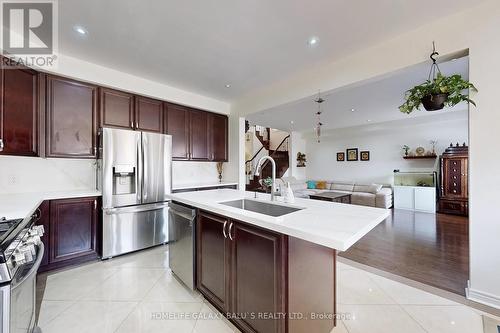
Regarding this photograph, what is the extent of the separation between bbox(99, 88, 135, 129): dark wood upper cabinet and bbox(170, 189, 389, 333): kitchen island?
2.28m

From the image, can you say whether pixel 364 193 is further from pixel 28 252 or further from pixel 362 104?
pixel 28 252

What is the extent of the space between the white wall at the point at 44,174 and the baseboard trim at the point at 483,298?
4.67 m

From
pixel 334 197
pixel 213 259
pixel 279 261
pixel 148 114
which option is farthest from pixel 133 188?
pixel 334 197

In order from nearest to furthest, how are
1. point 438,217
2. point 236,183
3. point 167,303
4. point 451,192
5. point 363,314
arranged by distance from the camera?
point 363,314 < point 167,303 < point 236,183 < point 438,217 < point 451,192

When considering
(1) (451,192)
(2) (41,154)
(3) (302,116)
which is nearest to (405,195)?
(1) (451,192)

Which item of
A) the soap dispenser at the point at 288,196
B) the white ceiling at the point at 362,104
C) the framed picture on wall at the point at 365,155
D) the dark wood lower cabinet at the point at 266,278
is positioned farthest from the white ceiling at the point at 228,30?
the framed picture on wall at the point at 365,155

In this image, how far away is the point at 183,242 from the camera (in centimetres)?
209

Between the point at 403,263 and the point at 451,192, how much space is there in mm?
4516

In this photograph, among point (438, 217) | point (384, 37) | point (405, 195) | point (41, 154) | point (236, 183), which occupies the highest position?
point (384, 37)

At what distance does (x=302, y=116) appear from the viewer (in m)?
6.04

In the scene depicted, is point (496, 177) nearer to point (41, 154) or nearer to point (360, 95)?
point (360, 95)

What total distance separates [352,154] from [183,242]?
7536 millimetres

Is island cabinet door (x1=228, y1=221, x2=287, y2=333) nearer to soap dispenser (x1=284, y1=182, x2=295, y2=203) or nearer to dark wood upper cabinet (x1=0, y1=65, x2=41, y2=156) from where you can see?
soap dispenser (x1=284, y1=182, x2=295, y2=203)

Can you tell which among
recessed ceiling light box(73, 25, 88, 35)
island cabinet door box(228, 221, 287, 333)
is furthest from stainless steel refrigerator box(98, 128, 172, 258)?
island cabinet door box(228, 221, 287, 333)
